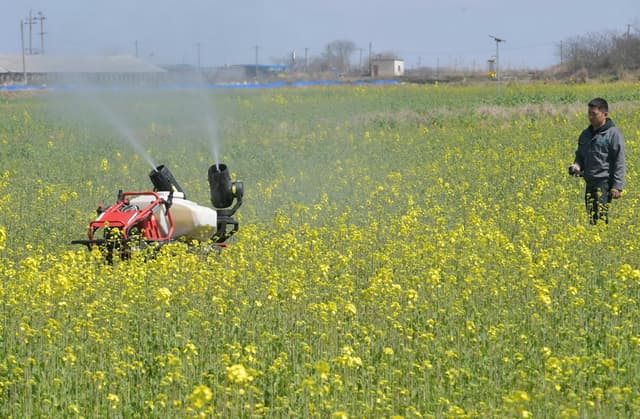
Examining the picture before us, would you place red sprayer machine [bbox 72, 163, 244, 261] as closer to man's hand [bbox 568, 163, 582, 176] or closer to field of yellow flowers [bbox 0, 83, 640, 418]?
field of yellow flowers [bbox 0, 83, 640, 418]

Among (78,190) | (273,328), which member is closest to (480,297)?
(273,328)

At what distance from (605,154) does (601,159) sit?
0.24 ft

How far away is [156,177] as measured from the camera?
11523 millimetres

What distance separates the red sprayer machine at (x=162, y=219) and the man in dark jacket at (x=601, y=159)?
3.94m

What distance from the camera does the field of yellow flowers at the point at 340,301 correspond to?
6371 millimetres

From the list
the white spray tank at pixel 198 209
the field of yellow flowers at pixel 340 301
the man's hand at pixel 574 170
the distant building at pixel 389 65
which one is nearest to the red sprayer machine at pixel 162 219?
the white spray tank at pixel 198 209

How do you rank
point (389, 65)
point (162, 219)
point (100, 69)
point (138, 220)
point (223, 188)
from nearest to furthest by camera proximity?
1. point (138, 220)
2. point (162, 219)
3. point (223, 188)
4. point (100, 69)
5. point (389, 65)

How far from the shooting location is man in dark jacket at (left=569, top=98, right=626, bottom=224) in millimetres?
11336

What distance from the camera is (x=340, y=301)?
328 inches

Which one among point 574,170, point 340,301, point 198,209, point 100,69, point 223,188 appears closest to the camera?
point 340,301

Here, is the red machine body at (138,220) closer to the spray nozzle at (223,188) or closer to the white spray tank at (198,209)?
the white spray tank at (198,209)

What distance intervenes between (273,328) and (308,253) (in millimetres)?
1953

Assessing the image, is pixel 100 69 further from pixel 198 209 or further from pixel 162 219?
pixel 162 219

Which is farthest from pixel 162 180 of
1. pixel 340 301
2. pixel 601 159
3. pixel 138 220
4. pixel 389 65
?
pixel 389 65
